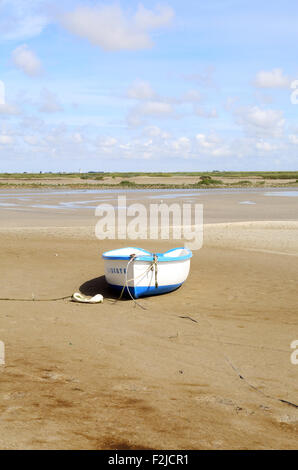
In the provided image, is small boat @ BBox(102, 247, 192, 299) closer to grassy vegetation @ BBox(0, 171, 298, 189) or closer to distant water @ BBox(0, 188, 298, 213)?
distant water @ BBox(0, 188, 298, 213)

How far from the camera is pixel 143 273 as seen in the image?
376 inches

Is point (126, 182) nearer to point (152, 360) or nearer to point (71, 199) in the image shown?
point (71, 199)

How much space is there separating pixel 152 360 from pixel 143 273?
11.0 ft

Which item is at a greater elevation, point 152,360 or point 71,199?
point 71,199

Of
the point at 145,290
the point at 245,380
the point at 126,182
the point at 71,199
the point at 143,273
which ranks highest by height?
the point at 126,182

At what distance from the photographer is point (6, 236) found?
56.6 ft

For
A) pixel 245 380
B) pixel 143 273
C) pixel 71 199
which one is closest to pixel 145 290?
pixel 143 273

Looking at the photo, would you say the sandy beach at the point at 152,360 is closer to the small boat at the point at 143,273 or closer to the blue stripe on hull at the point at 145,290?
the blue stripe on hull at the point at 145,290

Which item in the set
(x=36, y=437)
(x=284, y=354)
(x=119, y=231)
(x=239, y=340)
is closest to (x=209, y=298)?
(x=239, y=340)

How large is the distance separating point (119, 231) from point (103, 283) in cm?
735

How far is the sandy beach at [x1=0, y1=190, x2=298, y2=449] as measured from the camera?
14.1ft

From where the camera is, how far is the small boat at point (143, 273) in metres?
9.45

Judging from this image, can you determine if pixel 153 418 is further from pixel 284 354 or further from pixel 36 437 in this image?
pixel 284 354

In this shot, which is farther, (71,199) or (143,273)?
(71,199)
